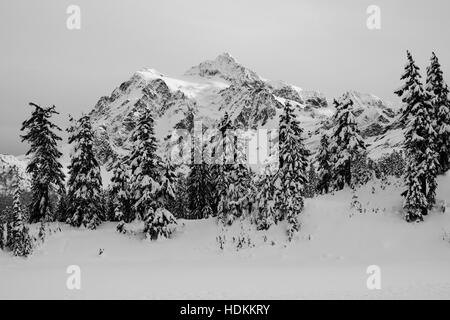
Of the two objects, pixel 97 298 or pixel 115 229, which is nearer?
pixel 97 298

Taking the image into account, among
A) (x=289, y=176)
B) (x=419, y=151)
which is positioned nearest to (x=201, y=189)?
(x=289, y=176)

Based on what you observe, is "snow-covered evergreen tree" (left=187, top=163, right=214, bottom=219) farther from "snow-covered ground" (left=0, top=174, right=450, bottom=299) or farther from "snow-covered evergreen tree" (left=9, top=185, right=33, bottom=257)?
"snow-covered evergreen tree" (left=9, top=185, right=33, bottom=257)

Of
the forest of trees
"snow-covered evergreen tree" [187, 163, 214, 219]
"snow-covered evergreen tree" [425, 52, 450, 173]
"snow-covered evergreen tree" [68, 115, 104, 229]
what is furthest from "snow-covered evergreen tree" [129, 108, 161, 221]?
"snow-covered evergreen tree" [425, 52, 450, 173]

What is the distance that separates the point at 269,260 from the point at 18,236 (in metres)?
16.6

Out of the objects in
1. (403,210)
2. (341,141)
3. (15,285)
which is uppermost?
(341,141)

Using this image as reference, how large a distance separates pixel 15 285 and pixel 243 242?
13481 millimetres

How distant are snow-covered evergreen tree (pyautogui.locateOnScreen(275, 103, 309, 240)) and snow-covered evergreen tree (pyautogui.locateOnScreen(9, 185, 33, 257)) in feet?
55.5

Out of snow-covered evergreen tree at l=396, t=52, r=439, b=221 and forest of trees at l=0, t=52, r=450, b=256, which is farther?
forest of trees at l=0, t=52, r=450, b=256

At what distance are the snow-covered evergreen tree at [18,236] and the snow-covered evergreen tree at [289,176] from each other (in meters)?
16.9

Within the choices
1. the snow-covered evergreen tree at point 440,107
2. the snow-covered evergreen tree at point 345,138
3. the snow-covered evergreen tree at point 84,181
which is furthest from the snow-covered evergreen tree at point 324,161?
the snow-covered evergreen tree at point 84,181

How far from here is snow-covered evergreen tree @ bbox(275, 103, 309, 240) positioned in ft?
83.3
